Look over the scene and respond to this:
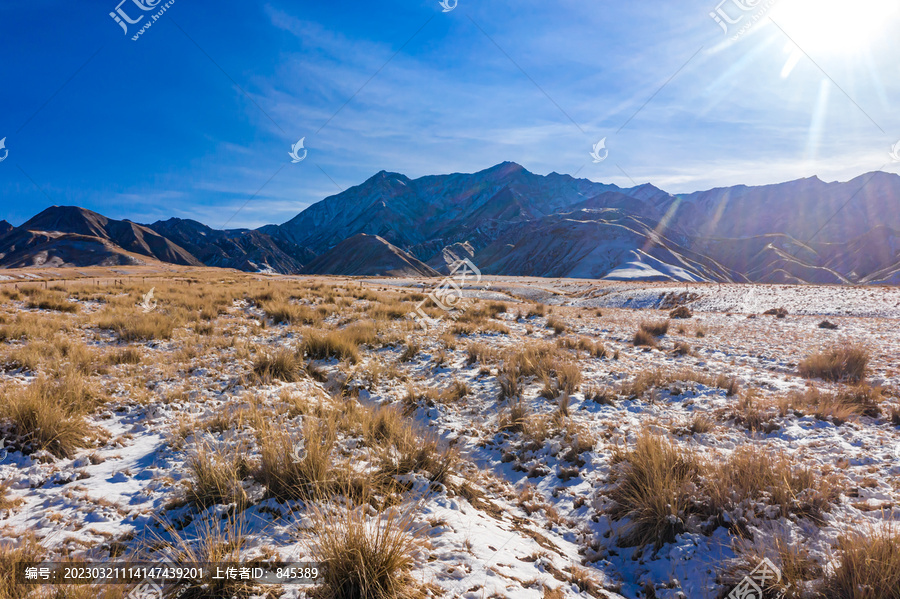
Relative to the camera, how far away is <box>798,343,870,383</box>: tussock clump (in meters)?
7.42

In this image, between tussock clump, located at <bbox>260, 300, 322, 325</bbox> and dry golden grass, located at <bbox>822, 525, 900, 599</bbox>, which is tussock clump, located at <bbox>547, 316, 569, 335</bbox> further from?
dry golden grass, located at <bbox>822, 525, 900, 599</bbox>

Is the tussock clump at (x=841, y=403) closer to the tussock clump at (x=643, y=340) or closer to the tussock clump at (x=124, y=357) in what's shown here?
the tussock clump at (x=643, y=340)

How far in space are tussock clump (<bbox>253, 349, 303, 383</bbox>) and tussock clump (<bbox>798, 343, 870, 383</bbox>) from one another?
10.6 m

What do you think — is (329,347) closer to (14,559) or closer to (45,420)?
(45,420)

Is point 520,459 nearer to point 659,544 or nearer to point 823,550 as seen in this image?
point 659,544

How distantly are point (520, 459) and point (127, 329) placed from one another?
9.90m

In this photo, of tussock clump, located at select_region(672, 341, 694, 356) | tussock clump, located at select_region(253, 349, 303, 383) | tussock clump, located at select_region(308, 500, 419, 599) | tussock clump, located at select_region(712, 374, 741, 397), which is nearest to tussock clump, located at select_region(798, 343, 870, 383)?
tussock clump, located at select_region(712, 374, 741, 397)

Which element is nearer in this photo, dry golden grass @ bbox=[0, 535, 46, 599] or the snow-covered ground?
dry golden grass @ bbox=[0, 535, 46, 599]

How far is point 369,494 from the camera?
3.53m

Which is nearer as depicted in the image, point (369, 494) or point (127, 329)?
point (369, 494)

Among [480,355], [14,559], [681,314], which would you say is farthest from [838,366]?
[681,314]

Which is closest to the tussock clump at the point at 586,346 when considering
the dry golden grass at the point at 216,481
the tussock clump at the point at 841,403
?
the tussock clump at the point at 841,403

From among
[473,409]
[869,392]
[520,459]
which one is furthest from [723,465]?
[869,392]

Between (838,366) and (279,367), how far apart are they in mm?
11353
